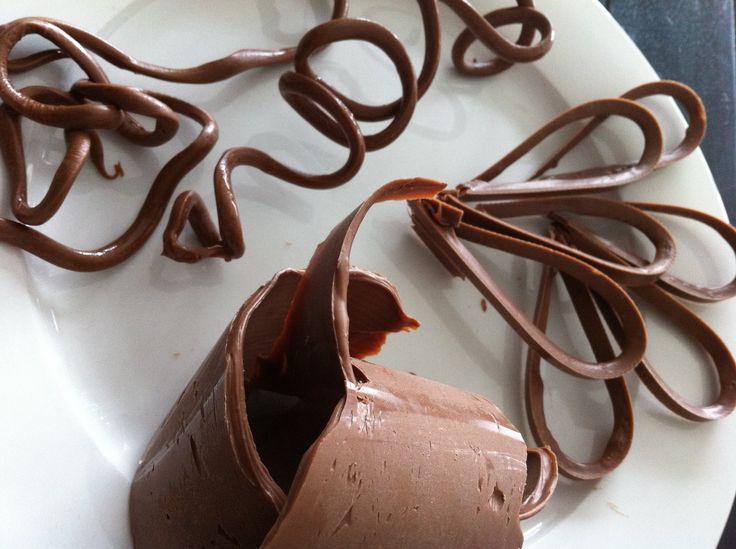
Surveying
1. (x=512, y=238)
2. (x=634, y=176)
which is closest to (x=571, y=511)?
(x=512, y=238)

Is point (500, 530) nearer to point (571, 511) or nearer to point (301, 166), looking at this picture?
point (571, 511)

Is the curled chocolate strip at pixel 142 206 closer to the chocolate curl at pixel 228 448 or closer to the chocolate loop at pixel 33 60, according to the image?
the chocolate loop at pixel 33 60

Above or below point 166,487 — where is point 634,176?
above

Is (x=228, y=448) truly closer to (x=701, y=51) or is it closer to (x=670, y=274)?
(x=670, y=274)

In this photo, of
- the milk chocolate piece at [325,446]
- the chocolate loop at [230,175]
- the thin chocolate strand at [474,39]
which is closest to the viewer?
the milk chocolate piece at [325,446]

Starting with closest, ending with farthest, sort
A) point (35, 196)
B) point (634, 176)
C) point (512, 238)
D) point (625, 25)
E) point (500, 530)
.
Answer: point (500, 530) < point (35, 196) < point (512, 238) < point (634, 176) < point (625, 25)

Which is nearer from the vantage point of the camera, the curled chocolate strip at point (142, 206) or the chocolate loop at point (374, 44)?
the curled chocolate strip at point (142, 206)

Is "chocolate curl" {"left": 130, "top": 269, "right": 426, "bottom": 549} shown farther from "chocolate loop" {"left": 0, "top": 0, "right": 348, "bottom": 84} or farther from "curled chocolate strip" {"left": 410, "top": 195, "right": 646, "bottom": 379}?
"chocolate loop" {"left": 0, "top": 0, "right": 348, "bottom": 84}

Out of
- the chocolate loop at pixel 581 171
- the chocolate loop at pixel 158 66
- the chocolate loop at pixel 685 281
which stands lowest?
the chocolate loop at pixel 685 281

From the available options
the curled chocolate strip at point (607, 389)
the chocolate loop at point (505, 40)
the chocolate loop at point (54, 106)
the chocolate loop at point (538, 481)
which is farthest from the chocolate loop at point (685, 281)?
the chocolate loop at point (54, 106)
